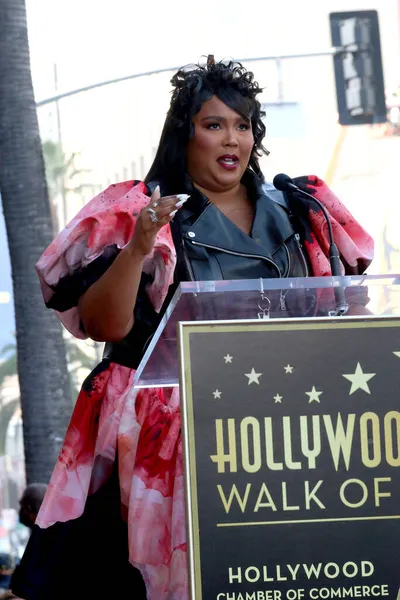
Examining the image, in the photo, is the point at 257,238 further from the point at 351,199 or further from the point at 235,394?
the point at 351,199

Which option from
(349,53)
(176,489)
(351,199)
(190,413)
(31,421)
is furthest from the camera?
(351,199)

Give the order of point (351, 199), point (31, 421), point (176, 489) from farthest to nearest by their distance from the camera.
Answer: point (351, 199)
point (31, 421)
point (176, 489)

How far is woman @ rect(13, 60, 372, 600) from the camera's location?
2.99m

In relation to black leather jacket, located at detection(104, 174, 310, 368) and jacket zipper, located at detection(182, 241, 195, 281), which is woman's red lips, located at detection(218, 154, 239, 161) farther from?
jacket zipper, located at detection(182, 241, 195, 281)

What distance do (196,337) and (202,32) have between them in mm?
20308

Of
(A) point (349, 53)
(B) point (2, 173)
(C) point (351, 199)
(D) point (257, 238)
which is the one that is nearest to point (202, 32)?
(C) point (351, 199)

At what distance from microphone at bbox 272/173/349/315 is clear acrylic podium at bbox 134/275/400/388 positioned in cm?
1

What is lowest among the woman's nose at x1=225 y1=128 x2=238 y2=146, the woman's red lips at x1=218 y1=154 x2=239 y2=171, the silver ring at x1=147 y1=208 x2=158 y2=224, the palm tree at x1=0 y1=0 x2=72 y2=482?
the palm tree at x1=0 y1=0 x2=72 y2=482

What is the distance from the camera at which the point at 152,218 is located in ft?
8.50

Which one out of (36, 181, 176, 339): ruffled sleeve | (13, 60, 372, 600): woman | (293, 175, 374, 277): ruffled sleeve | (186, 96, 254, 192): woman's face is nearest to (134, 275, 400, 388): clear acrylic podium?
(13, 60, 372, 600): woman

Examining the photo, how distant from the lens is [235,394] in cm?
227

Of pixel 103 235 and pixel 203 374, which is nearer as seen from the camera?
pixel 203 374

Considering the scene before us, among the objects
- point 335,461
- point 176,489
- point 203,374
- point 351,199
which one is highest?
point 203,374

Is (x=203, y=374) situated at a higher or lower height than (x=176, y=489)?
higher
